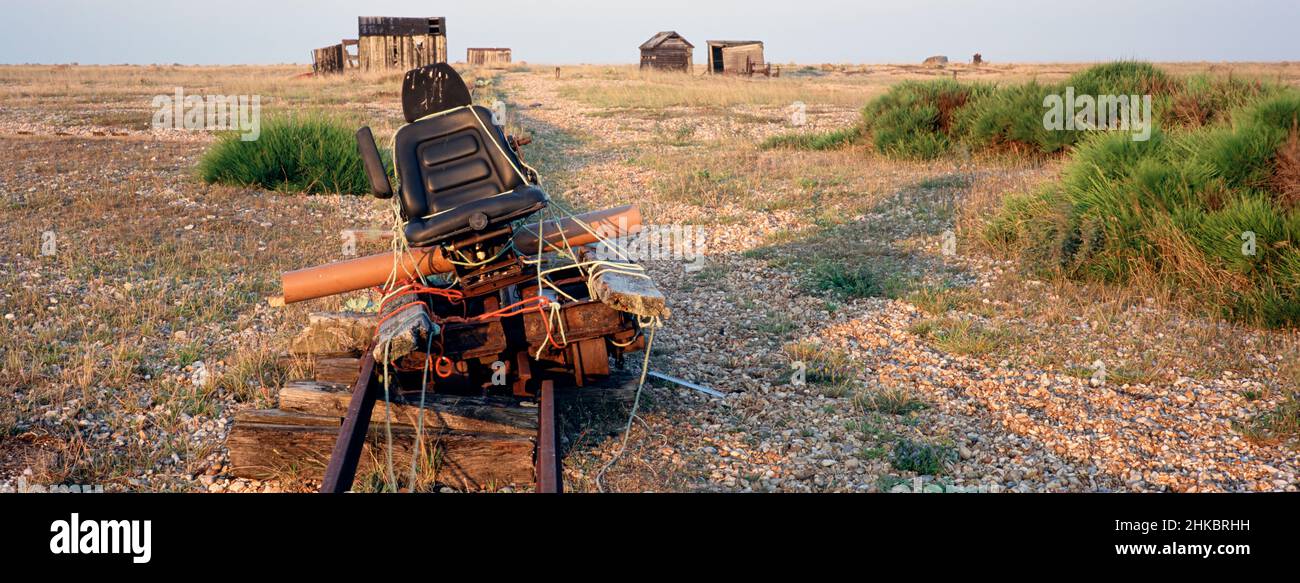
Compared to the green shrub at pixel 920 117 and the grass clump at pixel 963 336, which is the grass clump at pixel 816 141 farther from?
the grass clump at pixel 963 336

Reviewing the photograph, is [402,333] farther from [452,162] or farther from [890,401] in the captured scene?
[890,401]

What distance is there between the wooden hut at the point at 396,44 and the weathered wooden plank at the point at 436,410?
38.2m

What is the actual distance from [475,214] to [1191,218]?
19.4 ft

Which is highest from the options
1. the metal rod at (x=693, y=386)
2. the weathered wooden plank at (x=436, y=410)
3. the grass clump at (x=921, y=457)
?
the weathered wooden plank at (x=436, y=410)

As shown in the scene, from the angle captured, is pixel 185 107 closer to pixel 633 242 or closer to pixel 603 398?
pixel 633 242

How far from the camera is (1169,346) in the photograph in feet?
19.9

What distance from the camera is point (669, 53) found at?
178ft

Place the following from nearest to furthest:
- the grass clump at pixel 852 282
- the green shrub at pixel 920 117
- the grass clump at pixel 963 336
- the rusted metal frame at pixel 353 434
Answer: the rusted metal frame at pixel 353 434 < the grass clump at pixel 963 336 < the grass clump at pixel 852 282 < the green shrub at pixel 920 117

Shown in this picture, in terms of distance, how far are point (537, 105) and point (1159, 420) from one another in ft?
90.8

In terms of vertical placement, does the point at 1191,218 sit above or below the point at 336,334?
above

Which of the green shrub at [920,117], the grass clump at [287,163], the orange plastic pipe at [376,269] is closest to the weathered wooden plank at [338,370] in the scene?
the orange plastic pipe at [376,269]

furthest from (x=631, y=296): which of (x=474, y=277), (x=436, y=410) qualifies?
(x=474, y=277)

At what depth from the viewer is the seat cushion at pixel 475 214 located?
4.94 metres
